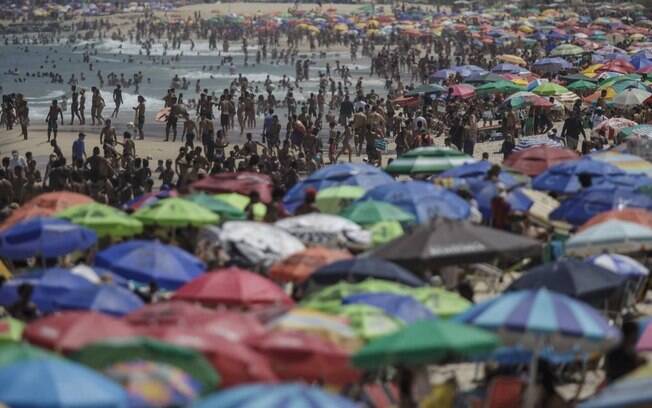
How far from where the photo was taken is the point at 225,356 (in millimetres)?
9438

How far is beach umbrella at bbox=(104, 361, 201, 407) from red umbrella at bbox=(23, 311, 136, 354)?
0.59 m

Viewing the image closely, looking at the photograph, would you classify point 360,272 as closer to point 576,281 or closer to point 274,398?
point 576,281

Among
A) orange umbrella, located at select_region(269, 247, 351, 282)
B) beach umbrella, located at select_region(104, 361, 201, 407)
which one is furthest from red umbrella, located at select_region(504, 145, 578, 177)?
beach umbrella, located at select_region(104, 361, 201, 407)

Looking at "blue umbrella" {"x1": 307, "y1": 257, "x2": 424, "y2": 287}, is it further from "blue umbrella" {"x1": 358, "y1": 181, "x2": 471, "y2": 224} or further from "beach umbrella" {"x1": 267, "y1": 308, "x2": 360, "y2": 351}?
"blue umbrella" {"x1": 358, "y1": 181, "x2": 471, "y2": 224}

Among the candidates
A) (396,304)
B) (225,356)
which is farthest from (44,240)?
(225,356)

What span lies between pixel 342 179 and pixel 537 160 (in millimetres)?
3292

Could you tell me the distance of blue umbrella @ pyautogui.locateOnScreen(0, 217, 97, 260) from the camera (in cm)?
1390

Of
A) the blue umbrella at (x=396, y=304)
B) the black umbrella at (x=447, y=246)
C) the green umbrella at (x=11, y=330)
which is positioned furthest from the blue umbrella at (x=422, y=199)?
the green umbrella at (x=11, y=330)

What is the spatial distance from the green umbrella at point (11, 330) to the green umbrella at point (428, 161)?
8828 millimetres

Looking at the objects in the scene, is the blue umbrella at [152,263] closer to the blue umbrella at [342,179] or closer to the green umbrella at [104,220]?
the green umbrella at [104,220]

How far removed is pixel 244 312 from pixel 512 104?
1915 centimetres

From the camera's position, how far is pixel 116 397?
26.6 feet

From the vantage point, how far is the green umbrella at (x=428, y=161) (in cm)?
1869

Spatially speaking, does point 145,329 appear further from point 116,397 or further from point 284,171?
point 284,171
